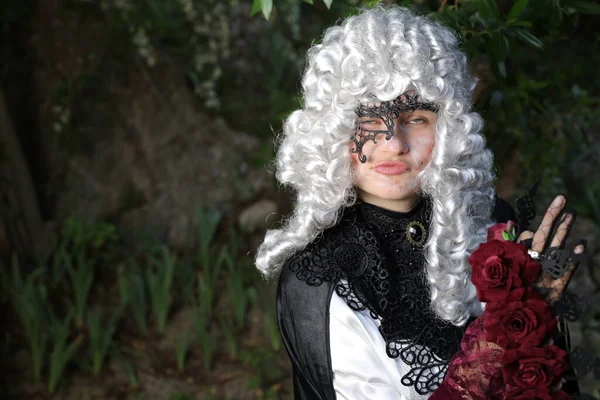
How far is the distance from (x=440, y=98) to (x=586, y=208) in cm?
202

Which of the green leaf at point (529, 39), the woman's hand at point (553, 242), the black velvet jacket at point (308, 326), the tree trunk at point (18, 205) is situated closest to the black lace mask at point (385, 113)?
the black velvet jacket at point (308, 326)

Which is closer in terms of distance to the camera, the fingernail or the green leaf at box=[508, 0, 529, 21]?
the fingernail

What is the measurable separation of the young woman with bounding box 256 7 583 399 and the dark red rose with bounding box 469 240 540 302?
0.82 ft

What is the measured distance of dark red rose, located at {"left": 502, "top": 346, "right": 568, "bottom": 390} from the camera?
54.9 inches

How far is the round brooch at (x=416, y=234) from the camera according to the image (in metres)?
1.81

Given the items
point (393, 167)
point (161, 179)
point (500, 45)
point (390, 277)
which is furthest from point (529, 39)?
point (161, 179)

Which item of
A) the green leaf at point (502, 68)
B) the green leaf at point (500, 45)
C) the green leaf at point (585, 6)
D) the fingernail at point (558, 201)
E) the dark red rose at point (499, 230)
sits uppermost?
the green leaf at point (585, 6)

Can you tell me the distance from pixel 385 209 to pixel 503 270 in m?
0.43

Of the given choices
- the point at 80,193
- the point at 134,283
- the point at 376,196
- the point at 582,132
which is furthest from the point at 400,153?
the point at 80,193

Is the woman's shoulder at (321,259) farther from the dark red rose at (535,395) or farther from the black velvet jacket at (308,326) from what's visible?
the dark red rose at (535,395)

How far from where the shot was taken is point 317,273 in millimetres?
1782

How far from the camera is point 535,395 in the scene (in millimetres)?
1403

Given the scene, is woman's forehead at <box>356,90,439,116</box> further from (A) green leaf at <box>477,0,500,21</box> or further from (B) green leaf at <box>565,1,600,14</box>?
(B) green leaf at <box>565,1,600,14</box>

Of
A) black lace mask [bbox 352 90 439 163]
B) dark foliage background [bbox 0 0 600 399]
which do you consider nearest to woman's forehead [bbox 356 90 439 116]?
black lace mask [bbox 352 90 439 163]
